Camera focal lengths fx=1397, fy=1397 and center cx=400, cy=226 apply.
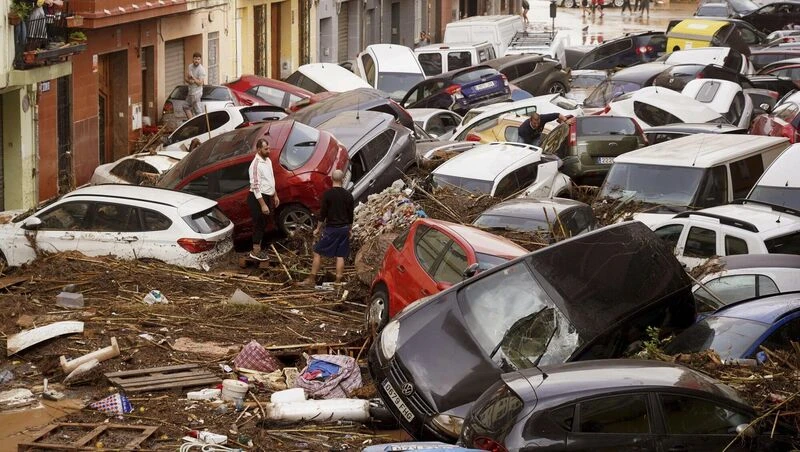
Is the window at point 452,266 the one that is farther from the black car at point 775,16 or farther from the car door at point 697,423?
the black car at point 775,16

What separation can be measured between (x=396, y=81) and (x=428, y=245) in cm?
2196

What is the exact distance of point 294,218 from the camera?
19.2 m

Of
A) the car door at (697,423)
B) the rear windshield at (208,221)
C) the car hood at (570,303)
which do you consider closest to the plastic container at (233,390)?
the car hood at (570,303)

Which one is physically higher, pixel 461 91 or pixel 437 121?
pixel 461 91

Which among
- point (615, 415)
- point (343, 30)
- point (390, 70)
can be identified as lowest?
point (615, 415)

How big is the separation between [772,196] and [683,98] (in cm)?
929

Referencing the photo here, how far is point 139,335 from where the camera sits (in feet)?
46.1

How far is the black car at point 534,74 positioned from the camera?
1405 inches

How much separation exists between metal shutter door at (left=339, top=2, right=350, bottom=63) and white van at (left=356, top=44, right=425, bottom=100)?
438 inches

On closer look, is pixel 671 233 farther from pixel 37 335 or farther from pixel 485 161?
pixel 37 335

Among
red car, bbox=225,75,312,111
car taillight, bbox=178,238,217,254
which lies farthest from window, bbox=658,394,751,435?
red car, bbox=225,75,312,111

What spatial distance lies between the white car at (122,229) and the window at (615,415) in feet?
28.4

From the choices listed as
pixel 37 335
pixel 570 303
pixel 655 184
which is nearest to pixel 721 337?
pixel 570 303

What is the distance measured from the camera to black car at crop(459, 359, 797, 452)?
9367 mm
